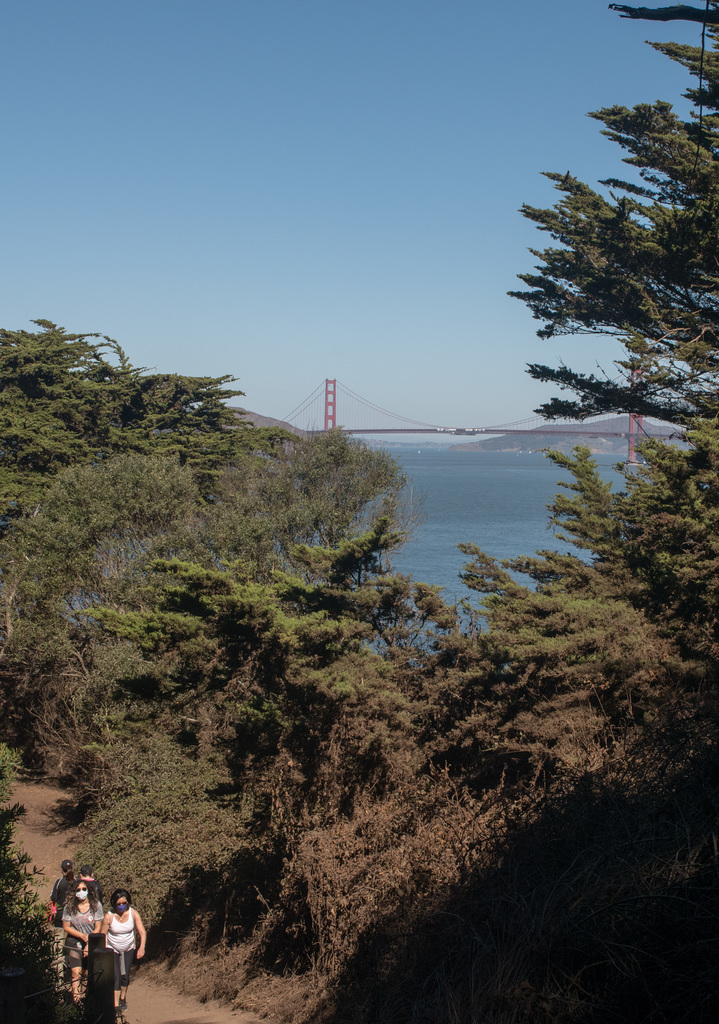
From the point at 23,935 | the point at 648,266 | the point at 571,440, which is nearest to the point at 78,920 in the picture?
the point at 23,935

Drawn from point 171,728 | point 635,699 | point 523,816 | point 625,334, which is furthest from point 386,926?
point 625,334

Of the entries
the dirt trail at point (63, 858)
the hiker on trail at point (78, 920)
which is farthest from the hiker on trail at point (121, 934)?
the dirt trail at point (63, 858)

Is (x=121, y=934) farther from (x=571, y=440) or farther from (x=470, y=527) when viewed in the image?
(x=571, y=440)

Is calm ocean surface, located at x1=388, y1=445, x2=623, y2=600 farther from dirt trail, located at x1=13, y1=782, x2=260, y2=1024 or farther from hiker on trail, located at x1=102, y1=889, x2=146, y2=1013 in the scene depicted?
hiker on trail, located at x1=102, y1=889, x2=146, y2=1013

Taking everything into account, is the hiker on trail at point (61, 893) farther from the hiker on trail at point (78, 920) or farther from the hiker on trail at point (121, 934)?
the hiker on trail at point (121, 934)

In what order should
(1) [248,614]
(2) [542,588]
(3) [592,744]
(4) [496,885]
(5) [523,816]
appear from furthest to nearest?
1. (2) [542,588]
2. (1) [248,614]
3. (3) [592,744]
4. (5) [523,816]
5. (4) [496,885]

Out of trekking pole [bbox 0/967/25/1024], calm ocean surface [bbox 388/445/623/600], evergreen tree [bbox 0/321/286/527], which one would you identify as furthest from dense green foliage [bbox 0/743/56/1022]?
evergreen tree [bbox 0/321/286/527]

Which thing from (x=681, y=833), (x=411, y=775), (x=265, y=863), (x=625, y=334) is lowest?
(x=265, y=863)

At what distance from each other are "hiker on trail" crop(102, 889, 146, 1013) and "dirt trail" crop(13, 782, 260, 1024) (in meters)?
0.97

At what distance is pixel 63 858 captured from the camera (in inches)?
514

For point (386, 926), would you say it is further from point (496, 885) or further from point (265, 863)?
point (265, 863)

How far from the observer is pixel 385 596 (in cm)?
1230

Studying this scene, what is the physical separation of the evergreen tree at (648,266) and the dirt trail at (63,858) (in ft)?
36.5

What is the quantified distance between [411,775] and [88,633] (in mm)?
9513
